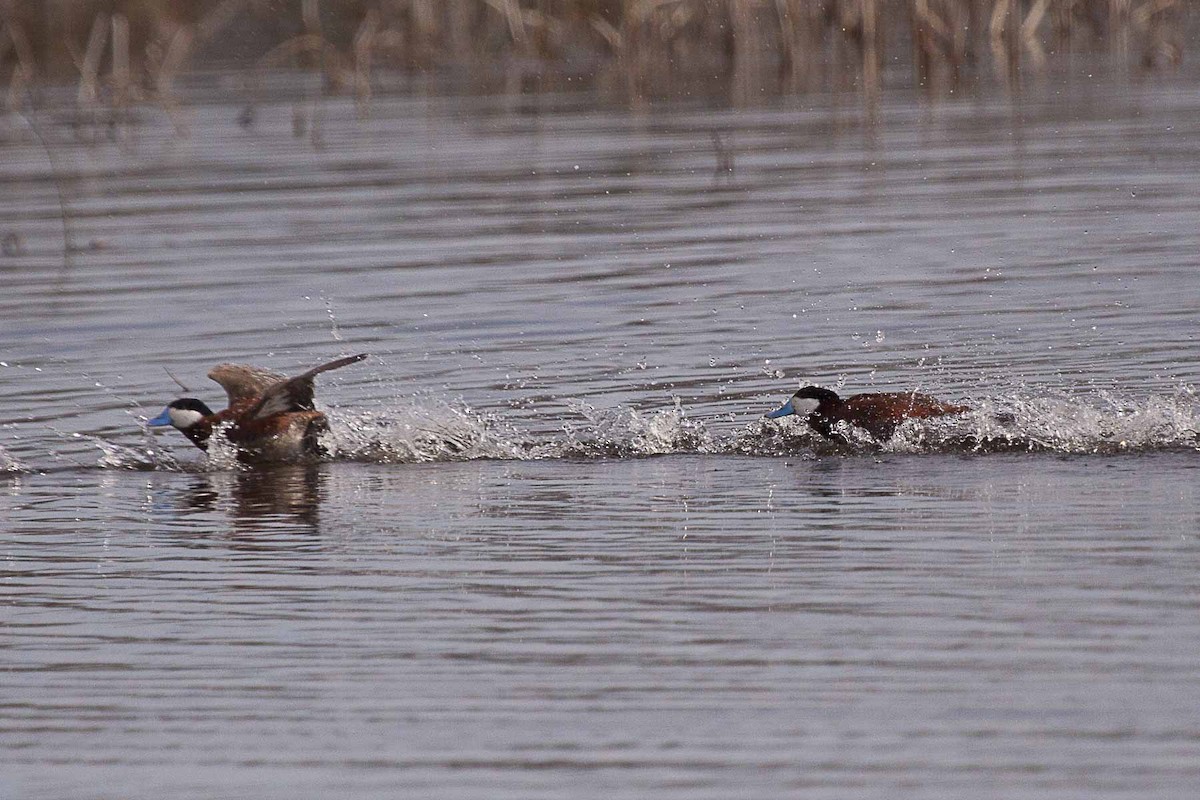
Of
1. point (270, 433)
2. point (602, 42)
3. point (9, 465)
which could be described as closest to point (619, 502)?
point (270, 433)

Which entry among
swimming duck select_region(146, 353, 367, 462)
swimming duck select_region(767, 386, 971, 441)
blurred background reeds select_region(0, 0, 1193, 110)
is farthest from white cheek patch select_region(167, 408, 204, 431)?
blurred background reeds select_region(0, 0, 1193, 110)

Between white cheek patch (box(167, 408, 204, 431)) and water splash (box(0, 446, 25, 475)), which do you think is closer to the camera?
water splash (box(0, 446, 25, 475))

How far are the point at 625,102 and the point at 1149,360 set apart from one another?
17.9 metres

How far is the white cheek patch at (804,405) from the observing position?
377 inches

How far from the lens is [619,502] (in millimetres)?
8656

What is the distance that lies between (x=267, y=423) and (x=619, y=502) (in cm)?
236

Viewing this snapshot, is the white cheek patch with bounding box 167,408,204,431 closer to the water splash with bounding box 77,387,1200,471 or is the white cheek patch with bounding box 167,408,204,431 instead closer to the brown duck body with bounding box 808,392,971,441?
the water splash with bounding box 77,387,1200,471

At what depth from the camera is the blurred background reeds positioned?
29172mm

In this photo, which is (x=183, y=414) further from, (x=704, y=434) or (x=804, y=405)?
(x=804, y=405)

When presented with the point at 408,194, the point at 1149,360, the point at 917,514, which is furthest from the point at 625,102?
the point at 917,514

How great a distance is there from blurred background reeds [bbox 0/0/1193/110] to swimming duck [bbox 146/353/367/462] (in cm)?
1515

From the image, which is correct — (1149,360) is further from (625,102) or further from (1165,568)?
(625,102)

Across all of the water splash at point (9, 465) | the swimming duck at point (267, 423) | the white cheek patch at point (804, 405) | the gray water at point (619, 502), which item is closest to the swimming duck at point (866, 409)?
the white cheek patch at point (804, 405)

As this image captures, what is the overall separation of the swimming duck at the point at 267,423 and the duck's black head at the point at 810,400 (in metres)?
2.13
